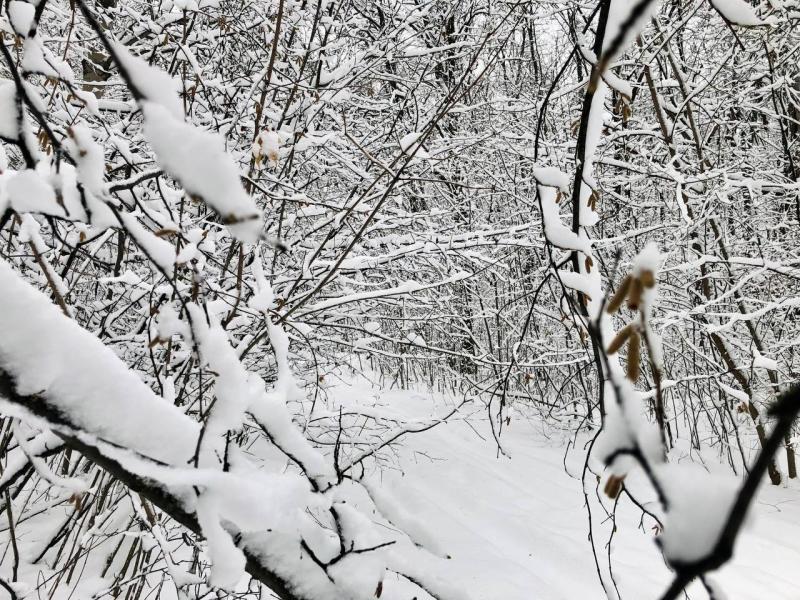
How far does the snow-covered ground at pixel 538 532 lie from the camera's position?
2.78 metres

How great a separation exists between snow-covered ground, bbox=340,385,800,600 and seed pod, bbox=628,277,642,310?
2101 millimetres

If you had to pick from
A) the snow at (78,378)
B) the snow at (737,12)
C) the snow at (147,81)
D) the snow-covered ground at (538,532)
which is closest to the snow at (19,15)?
the snow at (78,378)

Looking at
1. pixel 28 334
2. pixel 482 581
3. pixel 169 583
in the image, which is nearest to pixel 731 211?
pixel 482 581

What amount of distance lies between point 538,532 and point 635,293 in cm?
349

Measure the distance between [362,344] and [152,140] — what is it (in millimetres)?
3455

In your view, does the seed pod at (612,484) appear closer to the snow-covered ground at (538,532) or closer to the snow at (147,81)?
the snow at (147,81)

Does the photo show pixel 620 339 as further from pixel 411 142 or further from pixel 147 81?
pixel 411 142

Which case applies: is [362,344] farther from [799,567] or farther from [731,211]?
[731,211]

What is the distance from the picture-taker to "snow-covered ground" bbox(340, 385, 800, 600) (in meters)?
2.78

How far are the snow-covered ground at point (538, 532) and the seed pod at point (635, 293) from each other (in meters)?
2.10

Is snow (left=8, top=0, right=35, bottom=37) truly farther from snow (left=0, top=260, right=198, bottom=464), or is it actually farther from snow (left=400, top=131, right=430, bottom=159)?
snow (left=400, top=131, right=430, bottom=159)

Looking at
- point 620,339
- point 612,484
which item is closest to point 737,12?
point 620,339

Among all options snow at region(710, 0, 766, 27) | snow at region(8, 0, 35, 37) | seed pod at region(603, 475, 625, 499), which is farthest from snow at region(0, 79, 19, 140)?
snow at region(710, 0, 766, 27)

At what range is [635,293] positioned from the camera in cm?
36
